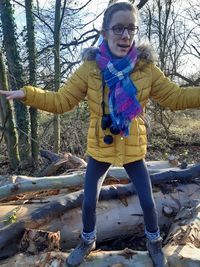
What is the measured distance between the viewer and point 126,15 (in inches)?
120

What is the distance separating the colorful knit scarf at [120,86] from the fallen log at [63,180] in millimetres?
1755

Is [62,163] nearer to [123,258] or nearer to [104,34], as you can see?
[123,258]

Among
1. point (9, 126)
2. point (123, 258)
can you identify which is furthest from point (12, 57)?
point (123, 258)

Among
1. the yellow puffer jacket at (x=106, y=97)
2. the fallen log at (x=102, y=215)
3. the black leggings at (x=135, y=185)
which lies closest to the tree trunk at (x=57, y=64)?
the fallen log at (x=102, y=215)

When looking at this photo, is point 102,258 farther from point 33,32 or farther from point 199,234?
point 33,32

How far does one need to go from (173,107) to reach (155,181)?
64.3 inches

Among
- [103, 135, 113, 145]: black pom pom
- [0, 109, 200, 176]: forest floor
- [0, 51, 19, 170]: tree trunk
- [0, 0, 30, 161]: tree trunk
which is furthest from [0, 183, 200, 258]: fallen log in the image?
[0, 51, 19, 170]: tree trunk

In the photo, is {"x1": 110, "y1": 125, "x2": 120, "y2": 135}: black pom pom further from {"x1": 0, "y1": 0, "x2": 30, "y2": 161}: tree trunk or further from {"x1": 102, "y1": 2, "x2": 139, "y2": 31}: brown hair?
{"x1": 0, "y1": 0, "x2": 30, "y2": 161}: tree trunk

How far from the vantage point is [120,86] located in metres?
3.09

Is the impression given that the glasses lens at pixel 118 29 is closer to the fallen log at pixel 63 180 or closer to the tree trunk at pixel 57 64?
Answer: the fallen log at pixel 63 180

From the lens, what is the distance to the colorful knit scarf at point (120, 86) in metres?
3.08

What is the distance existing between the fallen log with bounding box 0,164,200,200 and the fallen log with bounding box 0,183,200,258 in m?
0.15

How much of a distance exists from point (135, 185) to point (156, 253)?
0.61 metres

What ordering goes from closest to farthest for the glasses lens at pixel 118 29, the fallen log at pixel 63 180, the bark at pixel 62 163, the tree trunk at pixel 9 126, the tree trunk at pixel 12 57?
the glasses lens at pixel 118 29 < the fallen log at pixel 63 180 < the bark at pixel 62 163 < the tree trunk at pixel 9 126 < the tree trunk at pixel 12 57
